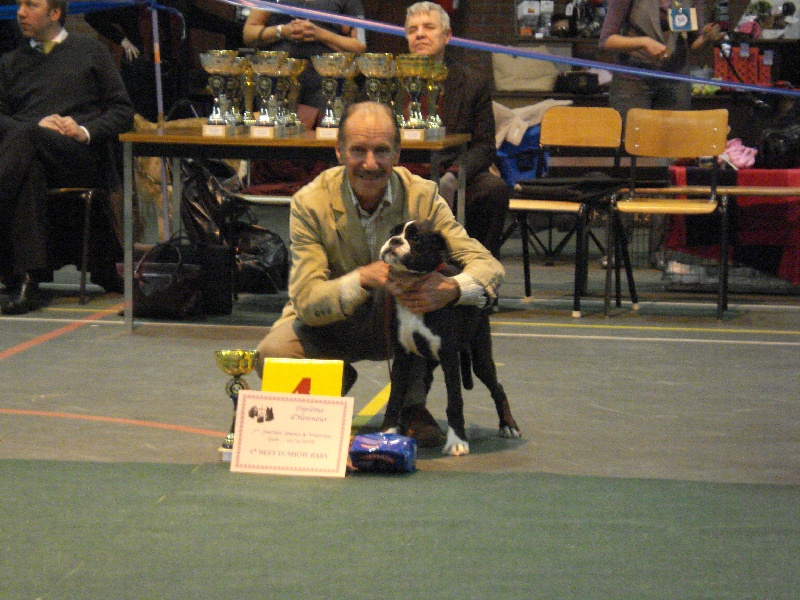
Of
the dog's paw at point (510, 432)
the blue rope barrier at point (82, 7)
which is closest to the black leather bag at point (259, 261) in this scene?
the blue rope barrier at point (82, 7)

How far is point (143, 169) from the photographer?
7727 mm

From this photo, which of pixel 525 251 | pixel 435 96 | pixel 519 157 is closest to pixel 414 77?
pixel 435 96

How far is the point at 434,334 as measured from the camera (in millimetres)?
3307

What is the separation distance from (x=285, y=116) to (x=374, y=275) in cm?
220

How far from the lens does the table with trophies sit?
16.7 ft

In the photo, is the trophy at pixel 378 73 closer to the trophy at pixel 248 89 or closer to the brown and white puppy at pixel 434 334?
the trophy at pixel 248 89

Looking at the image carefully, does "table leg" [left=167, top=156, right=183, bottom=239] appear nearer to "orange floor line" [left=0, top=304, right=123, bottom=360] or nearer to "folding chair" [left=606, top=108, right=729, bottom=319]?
"orange floor line" [left=0, top=304, right=123, bottom=360]

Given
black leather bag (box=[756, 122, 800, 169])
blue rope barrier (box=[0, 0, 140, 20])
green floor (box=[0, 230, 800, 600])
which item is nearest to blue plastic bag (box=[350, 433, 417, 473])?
green floor (box=[0, 230, 800, 600])

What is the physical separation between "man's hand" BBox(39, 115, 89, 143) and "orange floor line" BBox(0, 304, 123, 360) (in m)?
0.85

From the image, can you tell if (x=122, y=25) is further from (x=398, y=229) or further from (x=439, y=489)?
(x=439, y=489)

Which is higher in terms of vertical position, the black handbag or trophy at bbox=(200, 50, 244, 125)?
trophy at bbox=(200, 50, 244, 125)

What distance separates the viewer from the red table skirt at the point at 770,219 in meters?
6.48

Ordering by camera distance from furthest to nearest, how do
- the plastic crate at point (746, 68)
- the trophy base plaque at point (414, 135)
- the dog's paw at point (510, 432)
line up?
the plastic crate at point (746, 68) < the trophy base plaque at point (414, 135) < the dog's paw at point (510, 432)

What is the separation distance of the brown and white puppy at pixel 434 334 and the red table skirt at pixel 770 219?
3.43m
